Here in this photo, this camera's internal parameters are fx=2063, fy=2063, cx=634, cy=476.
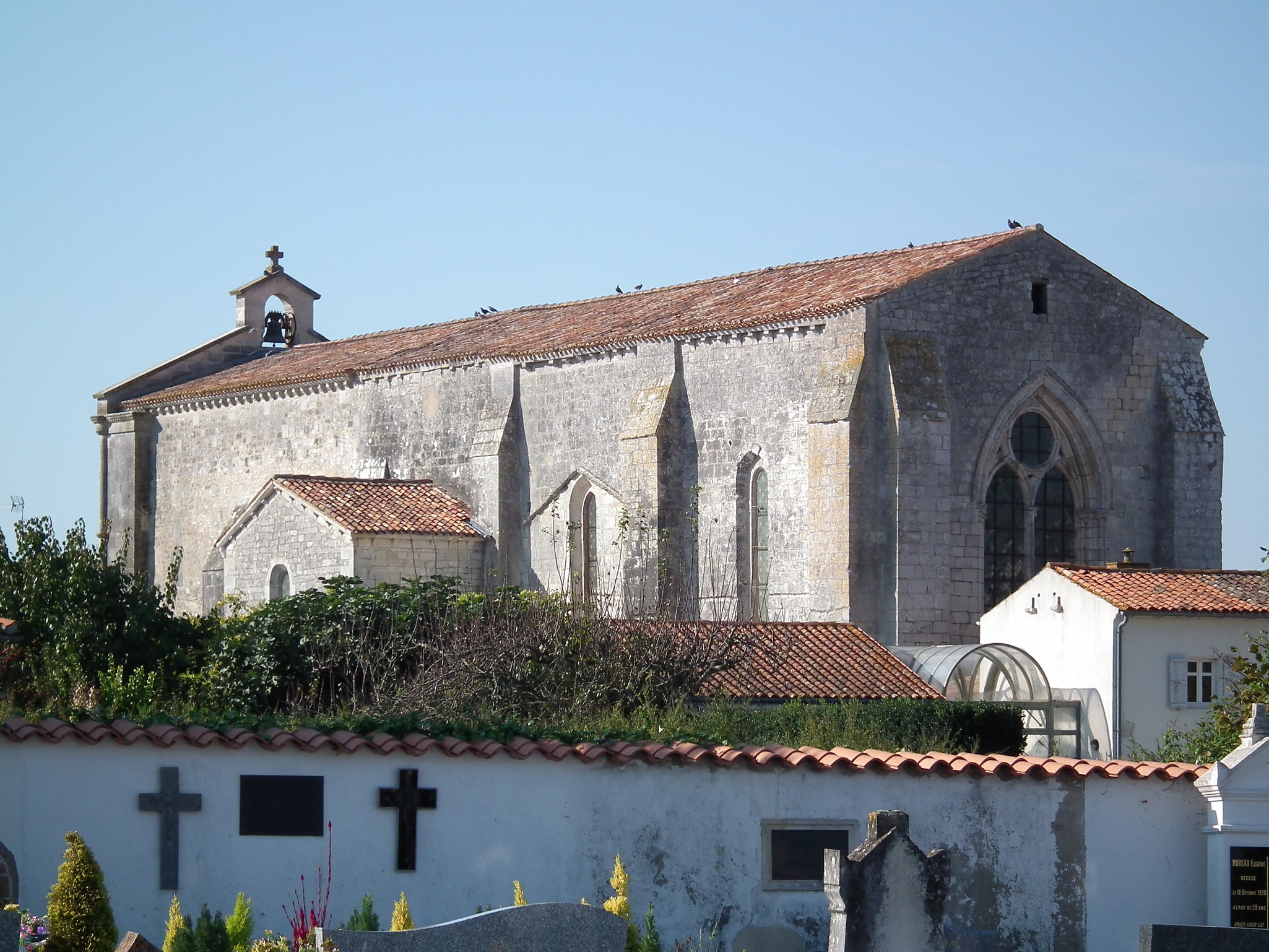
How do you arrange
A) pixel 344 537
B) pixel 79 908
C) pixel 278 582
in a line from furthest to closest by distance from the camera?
pixel 278 582, pixel 344 537, pixel 79 908

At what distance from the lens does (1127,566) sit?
2916cm

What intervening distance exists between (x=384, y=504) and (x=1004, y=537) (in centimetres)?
1012

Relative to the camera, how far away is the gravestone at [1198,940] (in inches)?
508

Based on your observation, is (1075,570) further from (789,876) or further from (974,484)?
(789,876)

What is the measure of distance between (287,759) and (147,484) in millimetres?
28304

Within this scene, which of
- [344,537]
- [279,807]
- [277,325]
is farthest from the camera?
[277,325]

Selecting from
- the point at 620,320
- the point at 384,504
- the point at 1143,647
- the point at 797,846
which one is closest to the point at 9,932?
the point at 797,846

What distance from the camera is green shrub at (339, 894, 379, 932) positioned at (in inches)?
616

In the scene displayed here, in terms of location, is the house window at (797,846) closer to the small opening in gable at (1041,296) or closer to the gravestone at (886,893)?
the gravestone at (886,893)

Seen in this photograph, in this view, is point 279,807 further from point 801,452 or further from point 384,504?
point 384,504

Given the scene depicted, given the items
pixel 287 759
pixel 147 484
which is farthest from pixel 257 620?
pixel 147 484

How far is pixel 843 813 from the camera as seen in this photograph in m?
16.9

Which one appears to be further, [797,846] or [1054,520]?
[1054,520]

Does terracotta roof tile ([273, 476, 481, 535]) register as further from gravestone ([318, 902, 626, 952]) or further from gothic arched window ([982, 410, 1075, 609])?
gravestone ([318, 902, 626, 952])
